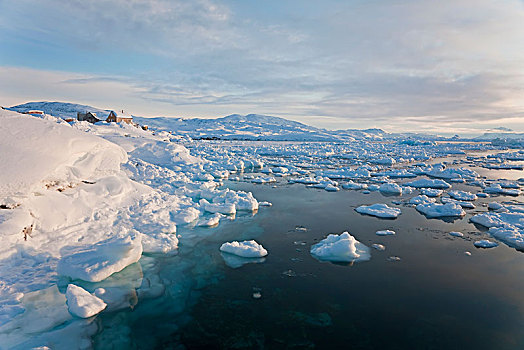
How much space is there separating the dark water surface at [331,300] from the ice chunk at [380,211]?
1.79 metres

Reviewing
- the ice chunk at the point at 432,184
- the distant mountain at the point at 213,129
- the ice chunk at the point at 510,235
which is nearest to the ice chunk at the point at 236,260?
the ice chunk at the point at 510,235

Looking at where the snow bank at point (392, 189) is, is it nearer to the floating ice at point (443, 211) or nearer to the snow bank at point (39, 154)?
the floating ice at point (443, 211)

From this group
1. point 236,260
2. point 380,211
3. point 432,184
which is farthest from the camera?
point 432,184

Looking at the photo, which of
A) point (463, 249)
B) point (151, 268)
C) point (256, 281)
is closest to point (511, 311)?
point (463, 249)

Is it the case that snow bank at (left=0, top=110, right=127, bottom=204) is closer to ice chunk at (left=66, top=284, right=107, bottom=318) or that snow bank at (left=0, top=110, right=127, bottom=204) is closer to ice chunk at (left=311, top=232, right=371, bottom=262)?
ice chunk at (left=66, top=284, right=107, bottom=318)

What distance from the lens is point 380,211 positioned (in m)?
10.2

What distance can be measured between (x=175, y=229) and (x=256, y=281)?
3181 mm

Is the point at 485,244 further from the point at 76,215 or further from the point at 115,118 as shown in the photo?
the point at 115,118

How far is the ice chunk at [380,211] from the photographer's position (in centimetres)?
992

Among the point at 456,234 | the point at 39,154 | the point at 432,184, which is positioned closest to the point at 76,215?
the point at 39,154

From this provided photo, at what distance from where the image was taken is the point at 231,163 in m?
22.7

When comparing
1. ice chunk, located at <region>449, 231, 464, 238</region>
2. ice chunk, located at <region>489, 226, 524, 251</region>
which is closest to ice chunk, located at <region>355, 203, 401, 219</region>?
ice chunk, located at <region>449, 231, 464, 238</region>

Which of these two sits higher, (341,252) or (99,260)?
(99,260)

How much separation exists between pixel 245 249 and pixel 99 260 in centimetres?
284
